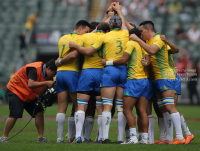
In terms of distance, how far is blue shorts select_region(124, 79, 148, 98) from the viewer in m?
8.08

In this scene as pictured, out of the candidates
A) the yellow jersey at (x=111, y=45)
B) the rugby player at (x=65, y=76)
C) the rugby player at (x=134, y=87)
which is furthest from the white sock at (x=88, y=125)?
the yellow jersey at (x=111, y=45)

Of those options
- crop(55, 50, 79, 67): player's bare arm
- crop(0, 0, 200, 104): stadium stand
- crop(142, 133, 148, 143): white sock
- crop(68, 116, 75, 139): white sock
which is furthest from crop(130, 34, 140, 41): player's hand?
crop(0, 0, 200, 104): stadium stand

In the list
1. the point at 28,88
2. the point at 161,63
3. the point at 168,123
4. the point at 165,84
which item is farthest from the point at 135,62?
the point at 28,88

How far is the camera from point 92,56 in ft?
28.0

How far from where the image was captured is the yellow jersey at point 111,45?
27.3ft

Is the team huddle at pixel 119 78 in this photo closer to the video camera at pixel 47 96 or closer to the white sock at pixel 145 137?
the white sock at pixel 145 137

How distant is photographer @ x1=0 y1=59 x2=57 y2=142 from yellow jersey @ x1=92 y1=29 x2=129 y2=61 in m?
1.20

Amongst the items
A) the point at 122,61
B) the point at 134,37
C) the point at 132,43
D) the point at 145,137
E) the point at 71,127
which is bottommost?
the point at 145,137

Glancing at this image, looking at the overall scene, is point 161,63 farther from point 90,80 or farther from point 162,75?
point 90,80

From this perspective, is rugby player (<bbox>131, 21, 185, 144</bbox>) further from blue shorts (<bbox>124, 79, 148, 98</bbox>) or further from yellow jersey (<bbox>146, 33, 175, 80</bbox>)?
blue shorts (<bbox>124, 79, 148, 98</bbox>)

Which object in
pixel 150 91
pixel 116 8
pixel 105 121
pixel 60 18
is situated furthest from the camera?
pixel 60 18

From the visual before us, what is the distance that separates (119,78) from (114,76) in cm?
14

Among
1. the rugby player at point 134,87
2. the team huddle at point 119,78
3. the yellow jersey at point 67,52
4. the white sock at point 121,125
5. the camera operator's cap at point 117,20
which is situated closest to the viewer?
the rugby player at point 134,87

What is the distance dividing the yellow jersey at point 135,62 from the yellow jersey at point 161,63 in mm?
390
